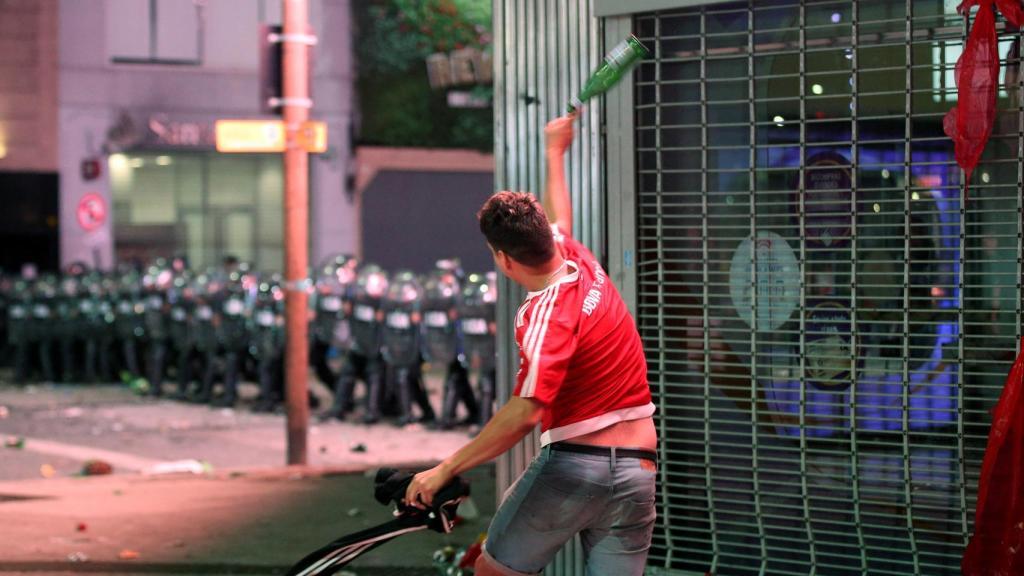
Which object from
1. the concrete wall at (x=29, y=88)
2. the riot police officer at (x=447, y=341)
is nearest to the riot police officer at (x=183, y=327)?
the riot police officer at (x=447, y=341)

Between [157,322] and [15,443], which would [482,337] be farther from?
[157,322]

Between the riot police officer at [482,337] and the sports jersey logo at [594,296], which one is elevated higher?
the sports jersey logo at [594,296]

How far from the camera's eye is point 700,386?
6.08 m

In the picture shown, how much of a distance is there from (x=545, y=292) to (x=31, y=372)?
17018 millimetres

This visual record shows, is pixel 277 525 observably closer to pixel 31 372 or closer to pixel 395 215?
pixel 31 372

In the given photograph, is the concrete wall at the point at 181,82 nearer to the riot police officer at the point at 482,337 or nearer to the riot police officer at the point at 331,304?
the riot police officer at the point at 331,304

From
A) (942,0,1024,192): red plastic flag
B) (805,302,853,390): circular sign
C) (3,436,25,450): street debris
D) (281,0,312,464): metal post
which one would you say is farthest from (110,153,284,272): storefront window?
(942,0,1024,192): red plastic flag

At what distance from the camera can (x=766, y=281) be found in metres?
5.97

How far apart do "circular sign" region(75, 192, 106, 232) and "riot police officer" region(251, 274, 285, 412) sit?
37.2 feet

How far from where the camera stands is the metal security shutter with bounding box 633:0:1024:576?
551 centimetres

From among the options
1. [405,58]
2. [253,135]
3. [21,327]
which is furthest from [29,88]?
[253,135]

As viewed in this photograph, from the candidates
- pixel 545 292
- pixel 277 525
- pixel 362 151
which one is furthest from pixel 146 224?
pixel 545 292

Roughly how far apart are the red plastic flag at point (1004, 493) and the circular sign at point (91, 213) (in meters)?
22.9

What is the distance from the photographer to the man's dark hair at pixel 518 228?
413 cm
